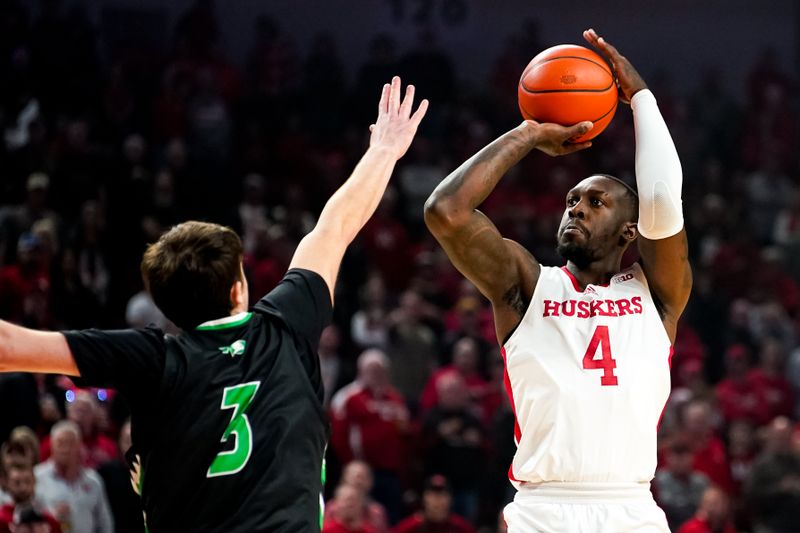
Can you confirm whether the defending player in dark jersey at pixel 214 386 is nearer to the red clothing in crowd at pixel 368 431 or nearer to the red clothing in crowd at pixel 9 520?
the red clothing in crowd at pixel 9 520

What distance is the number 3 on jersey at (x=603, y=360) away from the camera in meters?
4.65

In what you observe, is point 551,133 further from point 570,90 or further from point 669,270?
point 669,270

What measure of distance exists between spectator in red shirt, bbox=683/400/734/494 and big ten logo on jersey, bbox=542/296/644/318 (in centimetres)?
715

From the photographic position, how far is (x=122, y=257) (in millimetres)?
11805

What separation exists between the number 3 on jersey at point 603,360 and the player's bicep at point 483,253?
15.4 inches

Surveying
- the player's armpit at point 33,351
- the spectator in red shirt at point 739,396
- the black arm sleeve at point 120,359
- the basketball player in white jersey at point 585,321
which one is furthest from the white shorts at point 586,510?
the spectator in red shirt at point 739,396

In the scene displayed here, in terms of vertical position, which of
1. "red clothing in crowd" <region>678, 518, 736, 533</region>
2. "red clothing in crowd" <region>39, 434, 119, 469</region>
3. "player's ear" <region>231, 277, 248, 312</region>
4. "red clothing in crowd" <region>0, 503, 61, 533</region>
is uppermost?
"player's ear" <region>231, 277, 248, 312</region>

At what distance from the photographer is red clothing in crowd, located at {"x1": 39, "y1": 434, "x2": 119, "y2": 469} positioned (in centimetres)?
964

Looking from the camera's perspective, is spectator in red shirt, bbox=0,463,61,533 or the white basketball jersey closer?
the white basketball jersey

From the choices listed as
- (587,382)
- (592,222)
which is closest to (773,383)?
(592,222)

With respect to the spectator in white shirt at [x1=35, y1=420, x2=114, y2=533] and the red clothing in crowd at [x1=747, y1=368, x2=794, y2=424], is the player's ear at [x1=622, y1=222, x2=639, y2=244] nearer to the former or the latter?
the spectator in white shirt at [x1=35, y1=420, x2=114, y2=533]

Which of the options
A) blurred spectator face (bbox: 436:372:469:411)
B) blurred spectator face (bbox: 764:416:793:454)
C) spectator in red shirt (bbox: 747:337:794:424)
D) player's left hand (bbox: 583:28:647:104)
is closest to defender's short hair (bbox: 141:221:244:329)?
player's left hand (bbox: 583:28:647:104)

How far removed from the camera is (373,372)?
1126 cm

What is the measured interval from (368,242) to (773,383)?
491 cm
